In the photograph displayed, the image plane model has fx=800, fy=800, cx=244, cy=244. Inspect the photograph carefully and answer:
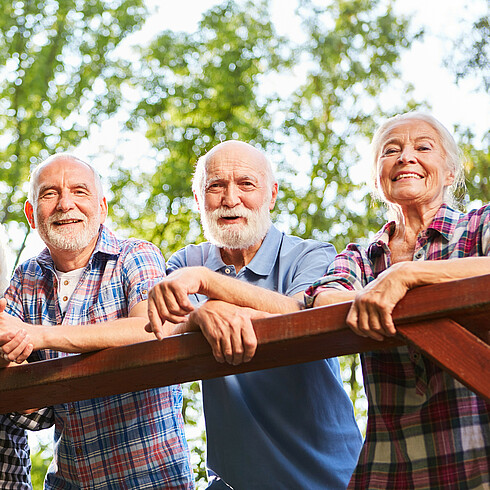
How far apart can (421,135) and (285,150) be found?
7.87 m

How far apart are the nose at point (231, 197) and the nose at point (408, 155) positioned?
2.25 feet

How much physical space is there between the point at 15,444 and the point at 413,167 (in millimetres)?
1650

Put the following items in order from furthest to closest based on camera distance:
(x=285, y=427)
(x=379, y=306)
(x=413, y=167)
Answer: (x=285, y=427), (x=413, y=167), (x=379, y=306)

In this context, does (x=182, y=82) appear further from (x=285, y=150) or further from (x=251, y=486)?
(x=251, y=486)

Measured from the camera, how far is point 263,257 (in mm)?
2832

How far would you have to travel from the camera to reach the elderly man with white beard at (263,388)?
2.59 meters

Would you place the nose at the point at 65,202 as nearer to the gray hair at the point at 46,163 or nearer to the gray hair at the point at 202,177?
the gray hair at the point at 46,163

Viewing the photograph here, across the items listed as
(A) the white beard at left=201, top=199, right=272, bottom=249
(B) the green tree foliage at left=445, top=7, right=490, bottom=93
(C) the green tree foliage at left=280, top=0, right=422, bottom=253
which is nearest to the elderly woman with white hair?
(A) the white beard at left=201, top=199, right=272, bottom=249

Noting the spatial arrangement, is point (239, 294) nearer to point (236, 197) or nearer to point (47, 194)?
point (236, 197)

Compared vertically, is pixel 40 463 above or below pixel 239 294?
below

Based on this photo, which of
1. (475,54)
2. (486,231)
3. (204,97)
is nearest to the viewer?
(486,231)

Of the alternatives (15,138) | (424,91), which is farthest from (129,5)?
(424,91)

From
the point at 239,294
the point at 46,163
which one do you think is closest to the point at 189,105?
the point at 46,163

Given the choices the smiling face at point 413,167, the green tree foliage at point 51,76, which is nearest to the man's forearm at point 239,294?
the smiling face at point 413,167
